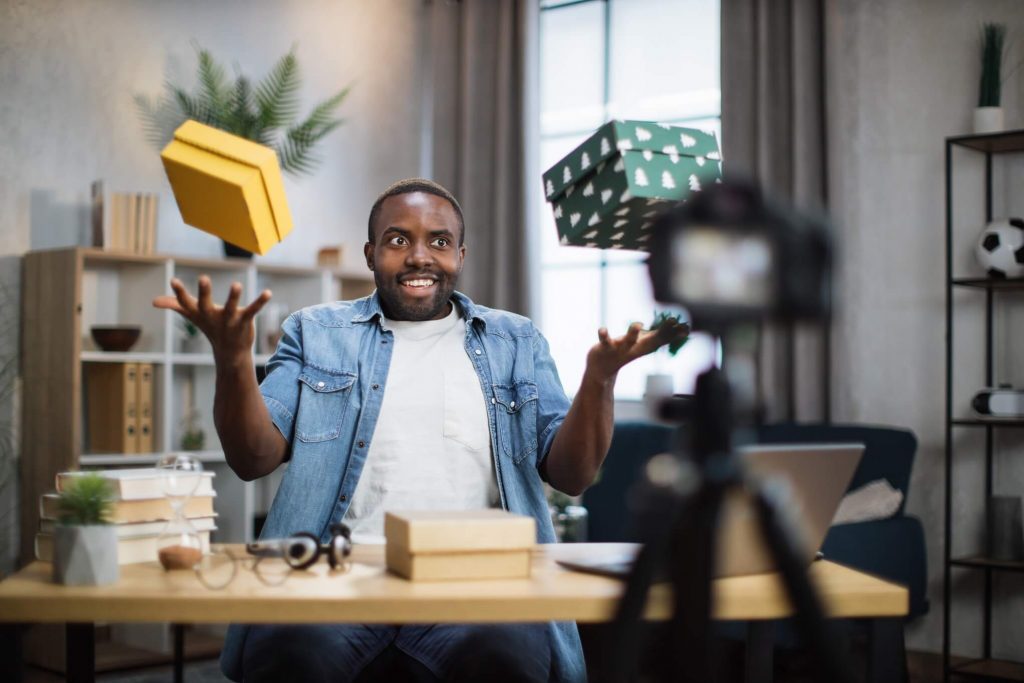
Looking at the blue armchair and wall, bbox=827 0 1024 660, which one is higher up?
wall, bbox=827 0 1024 660

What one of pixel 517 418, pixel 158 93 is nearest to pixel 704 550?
pixel 517 418

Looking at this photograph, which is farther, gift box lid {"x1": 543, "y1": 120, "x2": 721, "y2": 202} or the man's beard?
the man's beard

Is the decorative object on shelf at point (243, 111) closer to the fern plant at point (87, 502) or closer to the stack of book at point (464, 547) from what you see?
the fern plant at point (87, 502)

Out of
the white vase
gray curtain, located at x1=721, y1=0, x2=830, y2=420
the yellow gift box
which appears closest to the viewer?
the yellow gift box

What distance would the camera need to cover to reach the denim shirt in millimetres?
1823

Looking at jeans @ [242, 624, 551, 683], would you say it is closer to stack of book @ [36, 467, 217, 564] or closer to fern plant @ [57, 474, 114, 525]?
stack of book @ [36, 467, 217, 564]

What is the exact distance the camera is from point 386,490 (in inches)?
72.2

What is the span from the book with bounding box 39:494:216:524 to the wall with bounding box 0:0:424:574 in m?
2.56

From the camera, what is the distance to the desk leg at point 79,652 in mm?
1483

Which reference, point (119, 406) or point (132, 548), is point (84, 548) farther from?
point (119, 406)

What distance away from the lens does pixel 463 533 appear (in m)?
1.31

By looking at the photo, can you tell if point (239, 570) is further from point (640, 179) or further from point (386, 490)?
point (640, 179)

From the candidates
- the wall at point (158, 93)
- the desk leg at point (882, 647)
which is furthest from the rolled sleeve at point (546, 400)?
the wall at point (158, 93)

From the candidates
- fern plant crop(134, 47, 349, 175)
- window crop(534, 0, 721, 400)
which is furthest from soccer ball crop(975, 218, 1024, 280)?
fern plant crop(134, 47, 349, 175)
